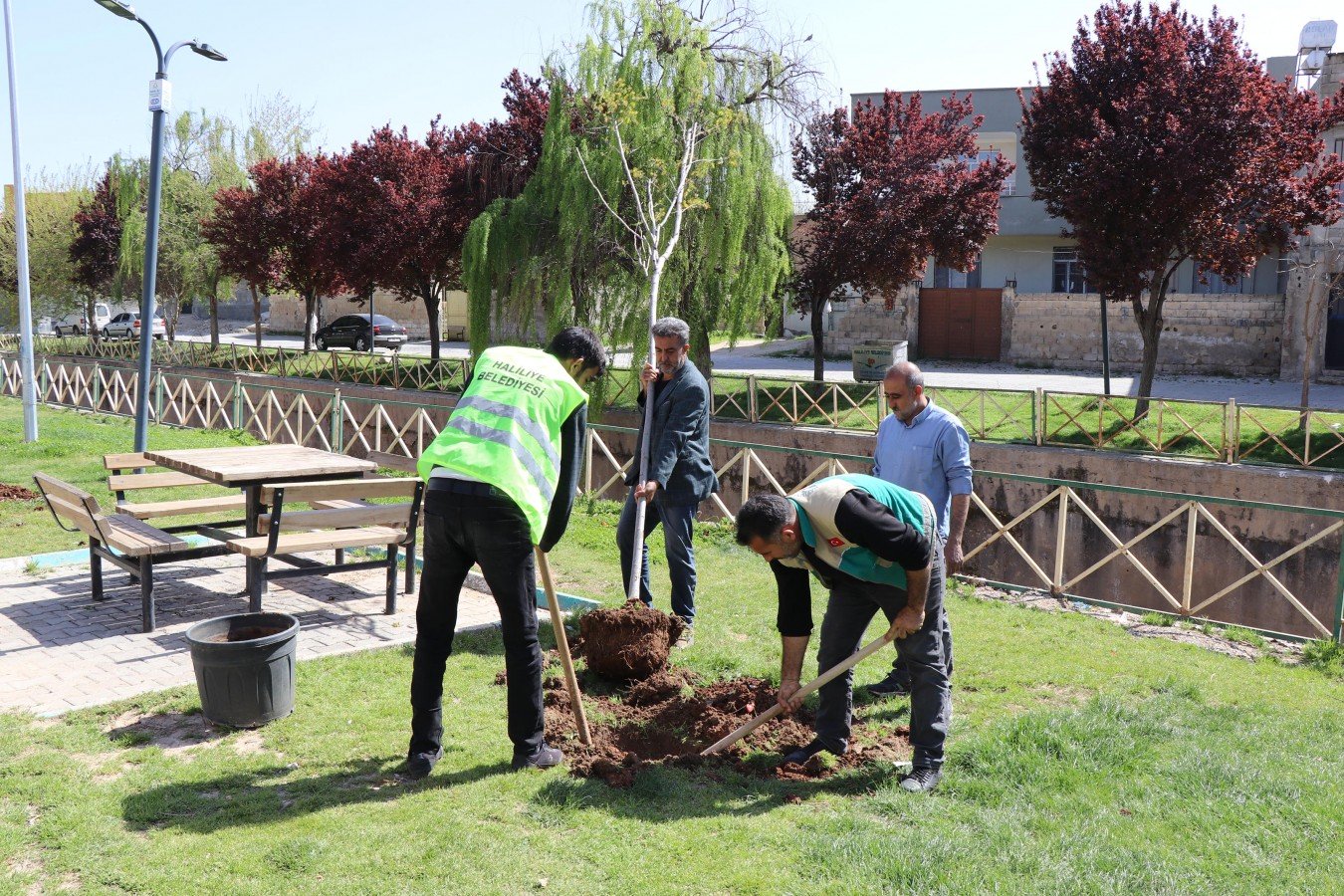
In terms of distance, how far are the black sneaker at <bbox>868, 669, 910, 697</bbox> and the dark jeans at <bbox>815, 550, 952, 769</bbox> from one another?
815mm

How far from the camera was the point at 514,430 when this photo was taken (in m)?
3.98

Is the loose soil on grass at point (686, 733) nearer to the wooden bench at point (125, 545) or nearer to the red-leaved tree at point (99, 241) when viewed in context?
the wooden bench at point (125, 545)

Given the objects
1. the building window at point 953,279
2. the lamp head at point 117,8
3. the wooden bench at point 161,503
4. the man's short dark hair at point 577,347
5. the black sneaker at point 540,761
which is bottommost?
the black sneaker at point 540,761

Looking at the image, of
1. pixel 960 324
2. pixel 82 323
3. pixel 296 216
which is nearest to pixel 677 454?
pixel 960 324

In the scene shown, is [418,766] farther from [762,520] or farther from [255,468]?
[255,468]

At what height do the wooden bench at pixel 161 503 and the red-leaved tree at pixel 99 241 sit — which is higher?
the red-leaved tree at pixel 99 241

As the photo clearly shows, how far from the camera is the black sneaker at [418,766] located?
4043 millimetres

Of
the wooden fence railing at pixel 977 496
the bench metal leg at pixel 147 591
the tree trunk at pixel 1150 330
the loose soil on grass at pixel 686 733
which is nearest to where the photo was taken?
the loose soil on grass at pixel 686 733

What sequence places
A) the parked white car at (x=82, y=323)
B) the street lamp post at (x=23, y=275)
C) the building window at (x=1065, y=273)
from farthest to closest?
the parked white car at (x=82, y=323) → the building window at (x=1065, y=273) → the street lamp post at (x=23, y=275)

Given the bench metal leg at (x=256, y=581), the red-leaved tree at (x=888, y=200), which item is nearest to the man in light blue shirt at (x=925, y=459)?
the bench metal leg at (x=256, y=581)

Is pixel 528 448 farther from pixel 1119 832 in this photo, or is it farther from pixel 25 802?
pixel 1119 832

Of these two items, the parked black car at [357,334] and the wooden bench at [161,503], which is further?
the parked black car at [357,334]

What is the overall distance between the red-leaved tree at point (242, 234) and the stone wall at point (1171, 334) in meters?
19.1

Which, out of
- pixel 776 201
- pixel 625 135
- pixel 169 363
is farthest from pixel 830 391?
pixel 169 363
